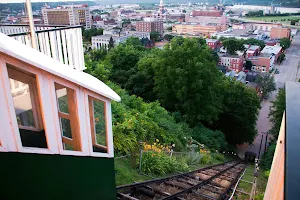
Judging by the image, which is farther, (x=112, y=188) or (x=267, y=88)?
(x=267, y=88)

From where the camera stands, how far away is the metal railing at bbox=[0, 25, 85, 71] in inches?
222

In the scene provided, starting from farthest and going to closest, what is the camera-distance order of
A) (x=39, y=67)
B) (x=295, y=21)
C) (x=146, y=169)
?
(x=295, y=21), (x=146, y=169), (x=39, y=67)

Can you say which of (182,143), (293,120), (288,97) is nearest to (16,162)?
(293,120)

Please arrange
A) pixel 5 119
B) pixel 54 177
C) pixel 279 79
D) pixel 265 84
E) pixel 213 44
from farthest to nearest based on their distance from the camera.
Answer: pixel 213 44 → pixel 279 79 → pixel 265 84 → pixel 54 177 → pixel 5 119

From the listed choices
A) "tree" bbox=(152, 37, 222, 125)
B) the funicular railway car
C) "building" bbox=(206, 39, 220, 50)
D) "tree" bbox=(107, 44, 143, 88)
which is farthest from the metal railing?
"building" bbox=(206, 39, 220, 50)

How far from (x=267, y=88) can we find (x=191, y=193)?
45.4 m

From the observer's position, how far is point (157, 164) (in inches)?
320

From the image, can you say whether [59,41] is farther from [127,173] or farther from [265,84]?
[265,84]

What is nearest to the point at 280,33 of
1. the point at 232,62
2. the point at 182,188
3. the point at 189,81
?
the point at 232,62

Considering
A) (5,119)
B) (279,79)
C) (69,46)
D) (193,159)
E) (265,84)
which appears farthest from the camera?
(279,79)

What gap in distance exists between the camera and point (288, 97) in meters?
5.14

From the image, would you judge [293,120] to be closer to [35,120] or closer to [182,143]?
[35,120]

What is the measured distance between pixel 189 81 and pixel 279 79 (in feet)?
173

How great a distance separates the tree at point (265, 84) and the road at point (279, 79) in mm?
1684
